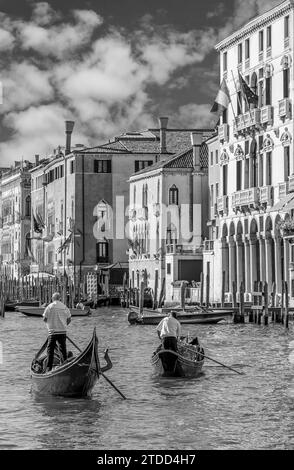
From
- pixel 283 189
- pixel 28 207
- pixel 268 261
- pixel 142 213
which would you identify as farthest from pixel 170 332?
pixel 28 207

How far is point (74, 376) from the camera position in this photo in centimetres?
1736

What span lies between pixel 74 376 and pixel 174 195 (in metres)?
40.7

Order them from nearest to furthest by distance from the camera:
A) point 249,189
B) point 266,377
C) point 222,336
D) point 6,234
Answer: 1. point 266,377
2. point 222,336
3. point 249,189
4. point 6,234

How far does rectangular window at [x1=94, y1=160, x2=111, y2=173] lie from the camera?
68375 mm

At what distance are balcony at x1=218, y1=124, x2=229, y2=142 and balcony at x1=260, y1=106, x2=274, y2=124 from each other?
14.3ft

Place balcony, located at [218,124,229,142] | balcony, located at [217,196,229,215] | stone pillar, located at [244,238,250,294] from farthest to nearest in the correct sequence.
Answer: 1. balcony, located at [217,196,229,215]
2. balcony, located at [218,124,229,142]
3. stone pillar, located at [244,238,250,294]

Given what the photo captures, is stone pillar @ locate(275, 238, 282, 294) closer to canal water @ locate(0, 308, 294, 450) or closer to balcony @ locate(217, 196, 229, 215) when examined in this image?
balcony @ locate(217, 196, 229, 215)

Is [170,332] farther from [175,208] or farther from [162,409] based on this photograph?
[175,208]

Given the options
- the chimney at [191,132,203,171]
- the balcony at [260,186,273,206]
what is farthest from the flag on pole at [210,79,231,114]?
the chimney at [191,132,203,171]

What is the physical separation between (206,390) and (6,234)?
7842 cm

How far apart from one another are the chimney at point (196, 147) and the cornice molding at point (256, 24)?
899cm
